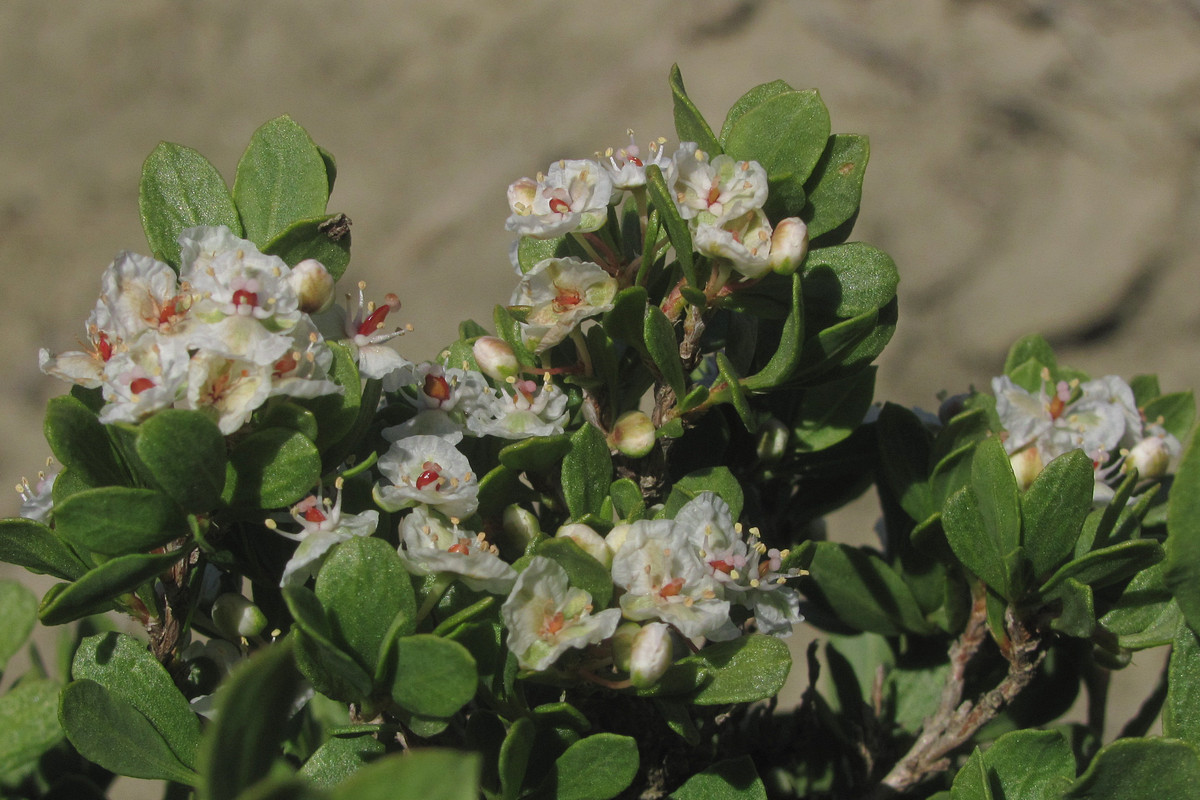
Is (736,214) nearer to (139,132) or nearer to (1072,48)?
(1072,48)

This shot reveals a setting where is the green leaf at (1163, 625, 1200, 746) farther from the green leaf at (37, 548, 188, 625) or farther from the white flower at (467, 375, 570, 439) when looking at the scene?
the green leaf at (37, 548, 188, 625)

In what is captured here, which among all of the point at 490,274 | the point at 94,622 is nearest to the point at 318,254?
the point at 94,622

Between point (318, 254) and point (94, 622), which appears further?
point (94, 622)

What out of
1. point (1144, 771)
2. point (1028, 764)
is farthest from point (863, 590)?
point (1144, 771)

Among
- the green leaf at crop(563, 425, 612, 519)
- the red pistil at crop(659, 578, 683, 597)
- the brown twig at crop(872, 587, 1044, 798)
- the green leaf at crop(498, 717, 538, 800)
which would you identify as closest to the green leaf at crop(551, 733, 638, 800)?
the green leaf at crop(498, 717, 538, 800)

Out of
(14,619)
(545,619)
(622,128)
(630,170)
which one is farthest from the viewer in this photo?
(622,128)

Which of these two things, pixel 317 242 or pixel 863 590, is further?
pixel 863 590

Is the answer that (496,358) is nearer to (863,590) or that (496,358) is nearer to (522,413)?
(522,413)
